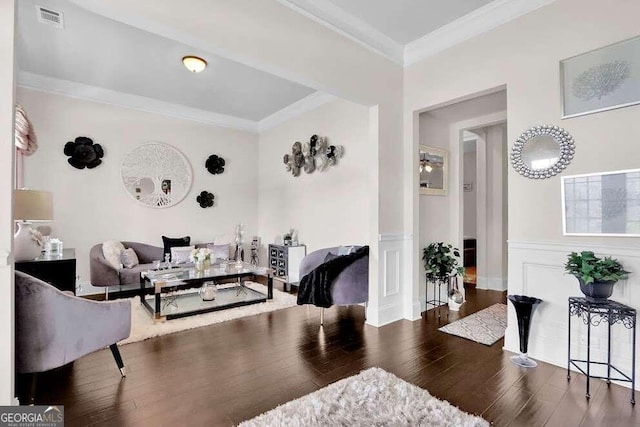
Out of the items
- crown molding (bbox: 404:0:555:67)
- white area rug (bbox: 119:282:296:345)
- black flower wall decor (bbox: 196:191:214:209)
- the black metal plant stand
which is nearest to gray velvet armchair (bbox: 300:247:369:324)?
white area rug (bbox: 119:282:296:345)

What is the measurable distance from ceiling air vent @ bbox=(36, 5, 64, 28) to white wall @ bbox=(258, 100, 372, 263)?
3363mm

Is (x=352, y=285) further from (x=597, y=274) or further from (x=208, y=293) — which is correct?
(x=597, y=274)

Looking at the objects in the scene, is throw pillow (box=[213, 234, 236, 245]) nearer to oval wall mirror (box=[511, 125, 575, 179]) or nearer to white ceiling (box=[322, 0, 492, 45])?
white ceiling (box=[322, 0, 492, 45])

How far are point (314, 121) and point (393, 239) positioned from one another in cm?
271

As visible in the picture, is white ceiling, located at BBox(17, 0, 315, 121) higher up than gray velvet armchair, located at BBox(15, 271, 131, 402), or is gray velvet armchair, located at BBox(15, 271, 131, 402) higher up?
white ceiling, located at BBox(17, 0, 315, 121)

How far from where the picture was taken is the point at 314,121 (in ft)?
17.6

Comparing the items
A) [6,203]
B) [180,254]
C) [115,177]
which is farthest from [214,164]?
[6,203]

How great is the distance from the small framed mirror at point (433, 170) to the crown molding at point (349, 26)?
1.21 meters

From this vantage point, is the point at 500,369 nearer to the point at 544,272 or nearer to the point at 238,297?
the point at 544,272

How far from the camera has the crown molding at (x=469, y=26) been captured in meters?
2.85

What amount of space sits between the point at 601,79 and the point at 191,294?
502cm

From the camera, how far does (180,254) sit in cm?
521

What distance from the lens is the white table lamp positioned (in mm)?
2473

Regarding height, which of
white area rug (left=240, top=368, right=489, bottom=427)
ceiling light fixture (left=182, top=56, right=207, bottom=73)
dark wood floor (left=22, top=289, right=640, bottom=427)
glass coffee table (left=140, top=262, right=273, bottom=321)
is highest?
ceiling light fixture (left=182, top=56, right=207, bottom=73)
